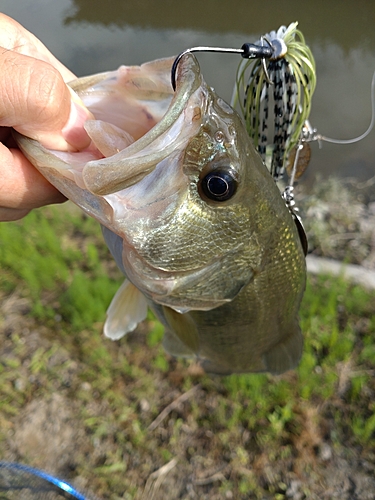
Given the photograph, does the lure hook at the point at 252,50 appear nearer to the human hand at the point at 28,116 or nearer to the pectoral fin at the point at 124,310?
the human hand at the point at 28,116

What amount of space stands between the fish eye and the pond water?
4060 mm

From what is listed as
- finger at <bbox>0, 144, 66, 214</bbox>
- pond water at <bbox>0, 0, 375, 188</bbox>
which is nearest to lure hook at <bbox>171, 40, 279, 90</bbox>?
finger at <bbox>0, 144, 66, 214</bbox>

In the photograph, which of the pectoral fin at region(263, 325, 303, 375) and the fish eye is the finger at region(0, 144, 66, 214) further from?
the pectoral fin at region(263, 325, 303, 375)

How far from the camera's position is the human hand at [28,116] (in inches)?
33.5

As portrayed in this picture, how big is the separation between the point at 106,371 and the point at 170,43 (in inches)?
270

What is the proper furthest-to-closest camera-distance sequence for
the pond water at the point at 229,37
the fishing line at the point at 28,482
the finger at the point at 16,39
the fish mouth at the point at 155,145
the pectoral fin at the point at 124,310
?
the pond water at the point at 229,37
the fishing line at the point at 28,482
the pectoral fin at the point at 124,310
the finger at the point at 16,39
the fish mouth at the point at 155,145

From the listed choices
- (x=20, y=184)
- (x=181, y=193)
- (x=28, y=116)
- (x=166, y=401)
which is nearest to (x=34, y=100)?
(x=28, y=116)

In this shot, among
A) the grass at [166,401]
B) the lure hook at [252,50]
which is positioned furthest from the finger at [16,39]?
the grass at [166,401]

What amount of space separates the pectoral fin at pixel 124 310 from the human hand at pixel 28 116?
452 millimetres

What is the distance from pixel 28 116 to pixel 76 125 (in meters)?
0.12

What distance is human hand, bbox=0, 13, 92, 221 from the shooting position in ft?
2.79

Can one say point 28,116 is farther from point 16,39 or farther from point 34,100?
point 16,39

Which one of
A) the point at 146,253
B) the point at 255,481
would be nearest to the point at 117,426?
the point at 255,481

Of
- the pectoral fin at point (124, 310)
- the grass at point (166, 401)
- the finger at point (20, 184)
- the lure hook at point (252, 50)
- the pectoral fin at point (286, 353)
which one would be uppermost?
the lure hook at point (252, 50)
